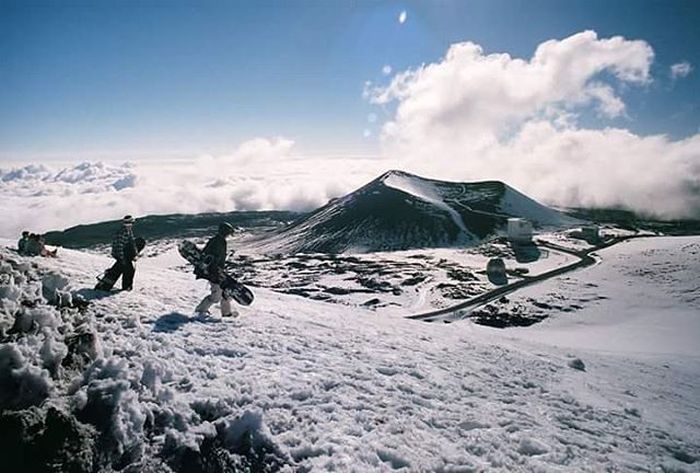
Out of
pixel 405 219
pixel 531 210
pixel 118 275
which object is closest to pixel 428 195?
pixel 405 219

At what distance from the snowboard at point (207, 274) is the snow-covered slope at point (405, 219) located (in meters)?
121

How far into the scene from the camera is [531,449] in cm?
952

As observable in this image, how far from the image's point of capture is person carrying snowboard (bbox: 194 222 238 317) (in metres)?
15.7

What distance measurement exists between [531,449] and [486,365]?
622cm

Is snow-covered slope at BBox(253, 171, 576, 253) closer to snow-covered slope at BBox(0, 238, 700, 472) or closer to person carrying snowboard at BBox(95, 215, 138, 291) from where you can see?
person carrying snowboard at BBox(95, 215, 138, 291)

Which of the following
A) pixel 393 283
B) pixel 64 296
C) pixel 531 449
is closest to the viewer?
pixel 531 449

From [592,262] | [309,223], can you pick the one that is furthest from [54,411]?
[309,223]

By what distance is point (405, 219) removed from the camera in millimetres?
158875

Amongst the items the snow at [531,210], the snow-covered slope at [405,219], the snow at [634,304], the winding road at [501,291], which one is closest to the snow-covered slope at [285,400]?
the snow at [634,304]

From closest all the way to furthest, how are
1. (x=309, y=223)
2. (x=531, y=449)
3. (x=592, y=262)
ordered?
1. (x=531, y=449)
2. (x=592, y=262)
3. (x=309, y=223)

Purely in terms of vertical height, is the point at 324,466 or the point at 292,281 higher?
the point at 324,466

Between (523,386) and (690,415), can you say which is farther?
(690,415)

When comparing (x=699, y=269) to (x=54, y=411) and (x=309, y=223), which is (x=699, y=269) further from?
(x=309, y=223)

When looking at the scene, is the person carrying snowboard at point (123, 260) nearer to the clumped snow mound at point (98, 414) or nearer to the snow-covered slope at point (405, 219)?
the clumped snow mound at point (98, 414)
